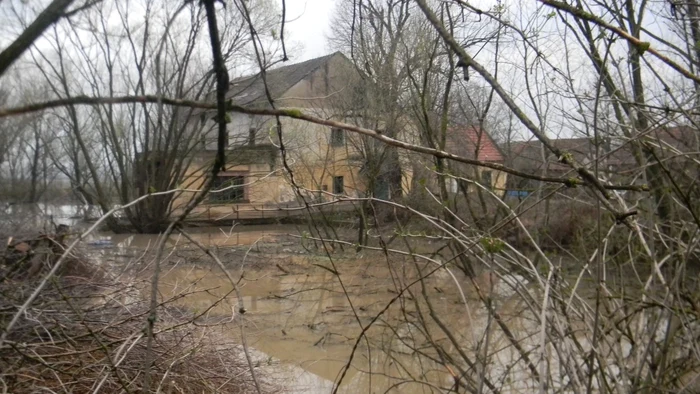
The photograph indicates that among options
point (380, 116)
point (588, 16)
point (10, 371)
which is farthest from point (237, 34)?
point (380, 116)

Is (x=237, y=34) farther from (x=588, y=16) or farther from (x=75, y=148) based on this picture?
(x=588, y=16)

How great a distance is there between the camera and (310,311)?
33.5ft

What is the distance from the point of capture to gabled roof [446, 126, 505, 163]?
921 centimetres

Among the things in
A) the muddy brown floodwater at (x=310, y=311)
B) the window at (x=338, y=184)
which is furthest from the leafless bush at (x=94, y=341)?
the window at (x=338, y=184)

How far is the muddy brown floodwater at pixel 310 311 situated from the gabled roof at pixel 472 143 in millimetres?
1955

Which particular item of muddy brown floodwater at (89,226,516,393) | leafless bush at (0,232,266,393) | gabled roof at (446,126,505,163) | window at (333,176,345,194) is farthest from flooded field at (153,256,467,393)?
gabled roof at (446,126,505,163)

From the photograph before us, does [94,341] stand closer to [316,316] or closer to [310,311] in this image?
[316,316]

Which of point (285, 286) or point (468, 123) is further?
point (285, 286)

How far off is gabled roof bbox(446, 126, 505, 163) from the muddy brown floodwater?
1.95 m

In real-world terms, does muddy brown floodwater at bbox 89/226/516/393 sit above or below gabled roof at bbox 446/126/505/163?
below

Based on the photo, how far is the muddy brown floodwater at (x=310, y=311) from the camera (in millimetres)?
6121

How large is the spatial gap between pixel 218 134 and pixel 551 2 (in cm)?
113

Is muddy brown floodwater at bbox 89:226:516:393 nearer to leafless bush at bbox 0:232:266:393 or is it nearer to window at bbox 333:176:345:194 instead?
leafless bush at bbox 0:232:266:393

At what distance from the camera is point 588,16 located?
6.16 feet
